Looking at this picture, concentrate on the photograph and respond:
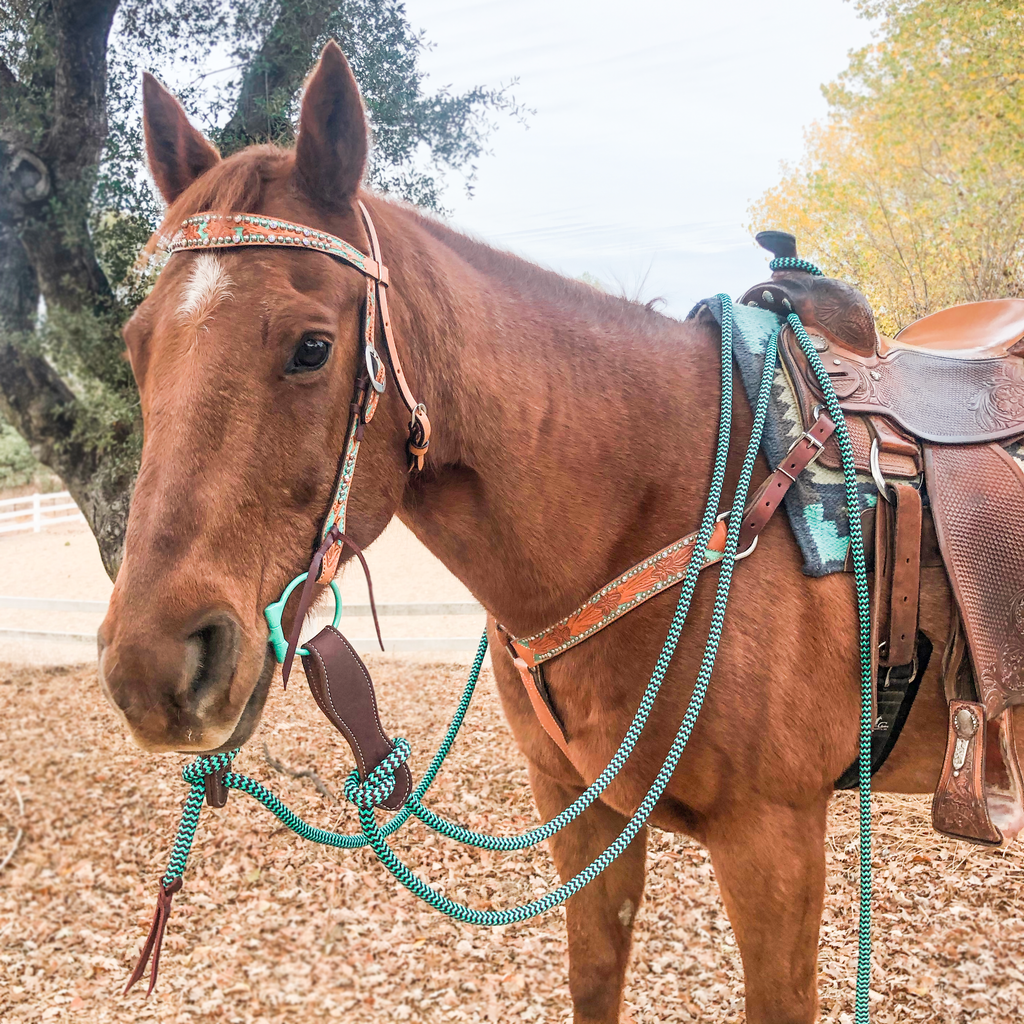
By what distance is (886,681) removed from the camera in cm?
189

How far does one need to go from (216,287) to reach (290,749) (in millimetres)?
4639

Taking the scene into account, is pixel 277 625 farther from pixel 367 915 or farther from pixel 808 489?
pixel 367 915

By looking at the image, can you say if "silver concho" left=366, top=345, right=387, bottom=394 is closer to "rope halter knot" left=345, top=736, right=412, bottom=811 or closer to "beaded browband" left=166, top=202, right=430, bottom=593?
"beaded browband" left=166, top=202, right=430, bottom=593

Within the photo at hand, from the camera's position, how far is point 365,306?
1.50 meters

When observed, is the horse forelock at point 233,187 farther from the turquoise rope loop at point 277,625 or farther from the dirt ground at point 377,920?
the dirt ground at point 377,920

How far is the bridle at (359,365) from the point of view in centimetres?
140

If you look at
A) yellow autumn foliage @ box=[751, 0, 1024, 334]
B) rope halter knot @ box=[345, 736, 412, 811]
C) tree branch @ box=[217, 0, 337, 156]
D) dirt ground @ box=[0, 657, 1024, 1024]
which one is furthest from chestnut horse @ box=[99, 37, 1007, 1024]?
yellow autumn foliage @ box=[751, 0, 1024, 334]

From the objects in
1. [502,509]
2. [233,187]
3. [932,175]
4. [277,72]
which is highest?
[932,175]

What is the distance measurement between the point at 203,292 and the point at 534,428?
0.73 m

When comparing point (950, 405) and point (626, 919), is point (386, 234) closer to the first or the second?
point (950, 405)

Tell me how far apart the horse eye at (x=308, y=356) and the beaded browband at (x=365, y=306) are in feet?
0.28

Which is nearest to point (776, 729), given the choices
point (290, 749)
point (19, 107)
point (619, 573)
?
point (619, 573)

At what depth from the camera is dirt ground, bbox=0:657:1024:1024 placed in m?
3.27

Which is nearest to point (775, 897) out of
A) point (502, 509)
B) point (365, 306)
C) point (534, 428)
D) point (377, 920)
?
point (502, 509)
